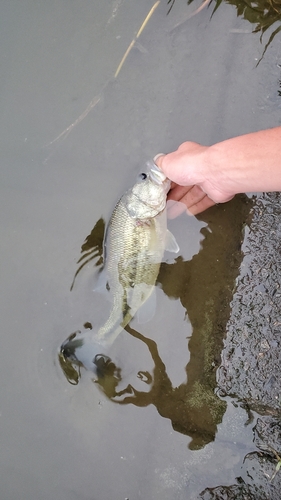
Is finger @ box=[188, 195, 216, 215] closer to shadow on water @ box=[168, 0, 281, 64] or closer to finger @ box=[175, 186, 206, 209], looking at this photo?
finger @ box=[175, 186, 206, 209]

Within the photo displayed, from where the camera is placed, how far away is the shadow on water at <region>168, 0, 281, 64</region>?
3416mm

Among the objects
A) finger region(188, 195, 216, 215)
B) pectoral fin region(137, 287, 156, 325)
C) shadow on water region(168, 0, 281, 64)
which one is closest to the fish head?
finger region(188, 195, 216, 215)

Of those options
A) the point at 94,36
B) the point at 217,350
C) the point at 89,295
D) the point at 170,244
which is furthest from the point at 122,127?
the point at 217,350

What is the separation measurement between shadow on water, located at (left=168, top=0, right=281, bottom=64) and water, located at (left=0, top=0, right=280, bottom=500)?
75mm

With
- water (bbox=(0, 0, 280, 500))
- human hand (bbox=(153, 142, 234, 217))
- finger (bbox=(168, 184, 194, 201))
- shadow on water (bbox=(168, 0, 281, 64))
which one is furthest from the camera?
shadow on water (bbox=(168, 0, 281, 64))

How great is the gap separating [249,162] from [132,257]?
1131mm

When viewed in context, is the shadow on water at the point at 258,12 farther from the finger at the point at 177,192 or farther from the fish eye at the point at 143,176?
the fish eye at the point at 143,176

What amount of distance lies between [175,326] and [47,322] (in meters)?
1.08

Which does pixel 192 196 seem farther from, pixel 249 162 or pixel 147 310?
pixel 147 310

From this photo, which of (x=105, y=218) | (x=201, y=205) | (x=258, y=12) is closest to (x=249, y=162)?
(x=201, y=205)

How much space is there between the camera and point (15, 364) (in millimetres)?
3160

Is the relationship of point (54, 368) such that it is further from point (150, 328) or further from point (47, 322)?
point (150, 328)

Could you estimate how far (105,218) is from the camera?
10.9ft

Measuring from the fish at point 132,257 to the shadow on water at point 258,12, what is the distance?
66.4 inches
